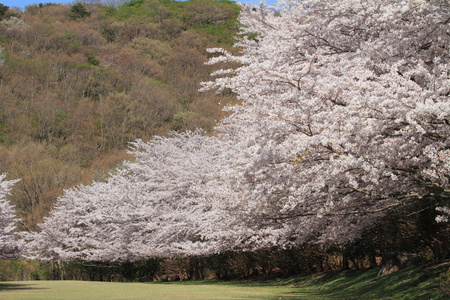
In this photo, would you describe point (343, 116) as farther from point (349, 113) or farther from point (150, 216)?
point (150, 216)

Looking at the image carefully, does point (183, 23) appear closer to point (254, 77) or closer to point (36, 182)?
point (36, 182)

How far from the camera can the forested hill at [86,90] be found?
40.4 m

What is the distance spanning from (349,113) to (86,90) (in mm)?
65425

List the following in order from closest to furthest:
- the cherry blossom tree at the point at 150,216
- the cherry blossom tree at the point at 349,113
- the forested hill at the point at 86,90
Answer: the cherry blossom tree at the point at 349,113
the cherry blossom tree at the point at 150,216
the forested hill at the point at 86,90

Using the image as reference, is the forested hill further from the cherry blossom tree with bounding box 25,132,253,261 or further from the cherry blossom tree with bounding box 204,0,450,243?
the cherry blossom tree with bounding box 204,0,450,243

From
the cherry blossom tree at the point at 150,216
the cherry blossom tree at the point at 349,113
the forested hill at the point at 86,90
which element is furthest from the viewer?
the forested hill at the point at 86,90

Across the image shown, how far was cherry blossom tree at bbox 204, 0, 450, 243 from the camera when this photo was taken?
233 inches

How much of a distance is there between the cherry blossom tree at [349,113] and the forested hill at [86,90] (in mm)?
30421

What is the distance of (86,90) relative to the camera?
67188mm

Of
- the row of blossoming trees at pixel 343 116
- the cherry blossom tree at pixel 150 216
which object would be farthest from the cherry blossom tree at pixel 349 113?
the cherry blossom tree at pixel 150 216

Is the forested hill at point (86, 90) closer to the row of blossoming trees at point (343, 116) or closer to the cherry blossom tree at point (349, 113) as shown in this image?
the row of blossoming trees at point (343, 116)

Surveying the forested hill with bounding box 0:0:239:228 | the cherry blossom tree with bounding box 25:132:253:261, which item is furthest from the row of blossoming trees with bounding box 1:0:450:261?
the forested hill with bounding box 0:0:239:228

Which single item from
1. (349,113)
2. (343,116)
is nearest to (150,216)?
(343,116)

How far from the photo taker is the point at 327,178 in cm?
622
